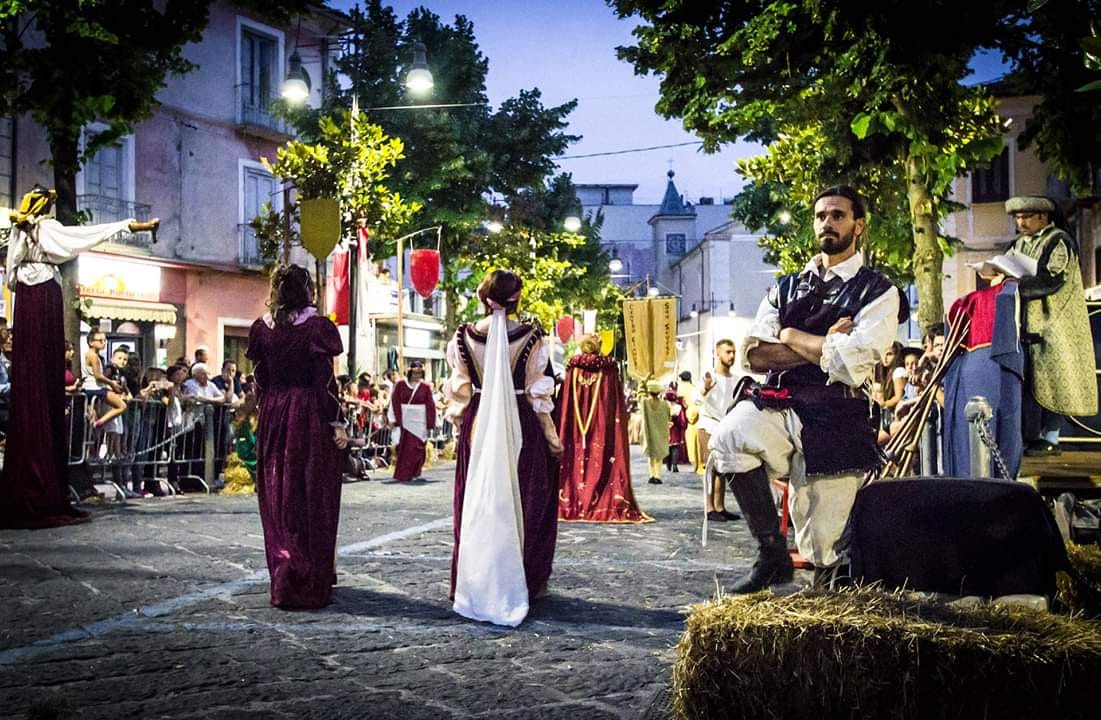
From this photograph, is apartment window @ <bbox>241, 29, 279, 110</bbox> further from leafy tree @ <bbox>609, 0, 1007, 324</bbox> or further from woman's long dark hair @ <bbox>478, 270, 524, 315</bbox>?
woman's long dark hair @ <bbox>478, 270, 524, 315</bbox>

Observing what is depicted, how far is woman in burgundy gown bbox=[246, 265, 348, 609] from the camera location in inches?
257

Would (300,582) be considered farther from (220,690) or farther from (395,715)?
(395,715)

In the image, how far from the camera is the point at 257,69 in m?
29.9

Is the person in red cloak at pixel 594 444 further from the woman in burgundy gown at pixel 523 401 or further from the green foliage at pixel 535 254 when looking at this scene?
the green foliage at pixel 535 254

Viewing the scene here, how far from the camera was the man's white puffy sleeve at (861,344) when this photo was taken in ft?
16.3

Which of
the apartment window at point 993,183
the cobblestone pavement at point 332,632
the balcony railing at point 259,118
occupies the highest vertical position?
the balcony railing at point 259,118

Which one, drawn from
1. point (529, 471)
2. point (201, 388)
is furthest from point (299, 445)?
point (201, 388)

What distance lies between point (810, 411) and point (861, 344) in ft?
1.39

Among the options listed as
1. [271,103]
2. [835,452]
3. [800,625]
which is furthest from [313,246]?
[271,103]

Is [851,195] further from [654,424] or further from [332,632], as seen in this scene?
[654,424]

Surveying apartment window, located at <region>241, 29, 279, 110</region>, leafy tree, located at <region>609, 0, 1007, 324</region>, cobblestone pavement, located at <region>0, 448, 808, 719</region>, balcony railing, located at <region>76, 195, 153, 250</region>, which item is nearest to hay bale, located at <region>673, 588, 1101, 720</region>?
cobblestone pavement, located at <region>0, 448, 808, 719</region>

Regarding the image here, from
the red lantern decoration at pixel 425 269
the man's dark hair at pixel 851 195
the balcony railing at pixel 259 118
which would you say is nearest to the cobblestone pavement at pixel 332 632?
the man's dark hair at pixel 851 195

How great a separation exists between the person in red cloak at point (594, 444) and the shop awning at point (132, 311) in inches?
554

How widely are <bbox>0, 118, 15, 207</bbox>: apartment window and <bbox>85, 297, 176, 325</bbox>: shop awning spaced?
2523mm
